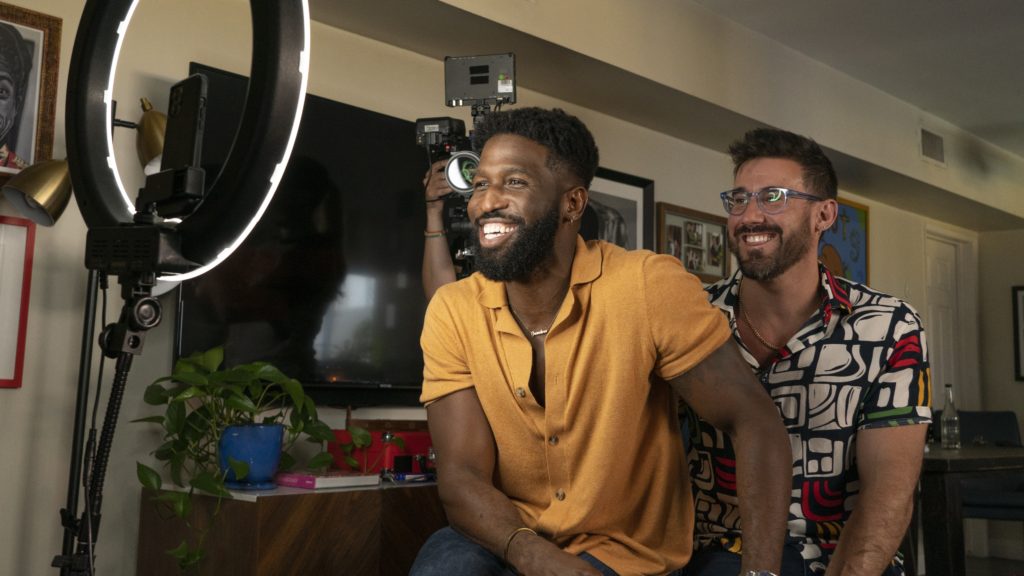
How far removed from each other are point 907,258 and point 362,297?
174 inches

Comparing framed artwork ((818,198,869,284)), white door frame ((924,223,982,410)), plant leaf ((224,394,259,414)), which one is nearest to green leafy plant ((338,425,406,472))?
plant leaf ((224,394,259,414))

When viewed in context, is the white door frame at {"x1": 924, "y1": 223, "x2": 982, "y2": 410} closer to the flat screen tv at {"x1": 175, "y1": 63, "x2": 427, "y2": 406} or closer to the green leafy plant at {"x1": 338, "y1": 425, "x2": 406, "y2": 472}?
the flat screen tv at {"x1": 175, "y1": 63, "x2": 427, "y2": 406}

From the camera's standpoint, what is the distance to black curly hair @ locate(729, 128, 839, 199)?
1.93 m

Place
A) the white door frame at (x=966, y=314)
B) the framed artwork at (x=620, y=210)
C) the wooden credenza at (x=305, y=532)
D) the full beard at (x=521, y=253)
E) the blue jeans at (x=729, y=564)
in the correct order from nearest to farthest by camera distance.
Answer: the full beard at (x=521, y=253) → the blue jeans at (x=729, y=564) → the wooden credenza at (x=305, y=532) → the framed artwork at (x=620, y=210) → the white door frame at (x=966, y=314)

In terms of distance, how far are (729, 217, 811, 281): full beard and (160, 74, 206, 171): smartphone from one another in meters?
1.15

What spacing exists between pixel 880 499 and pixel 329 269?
6.21ft

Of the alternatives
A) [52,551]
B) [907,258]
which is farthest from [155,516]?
[907,258]

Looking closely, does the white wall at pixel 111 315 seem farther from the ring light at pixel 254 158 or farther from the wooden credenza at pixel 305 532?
the ring light at pixel 254 158

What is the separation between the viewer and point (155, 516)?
8.36 ft

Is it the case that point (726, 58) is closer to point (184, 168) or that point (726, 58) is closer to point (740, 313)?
point (740, 313)

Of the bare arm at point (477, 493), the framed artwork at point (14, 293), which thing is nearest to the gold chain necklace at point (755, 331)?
the bare arm at point (477, 493)

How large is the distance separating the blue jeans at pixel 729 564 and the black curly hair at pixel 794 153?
2.33 ft

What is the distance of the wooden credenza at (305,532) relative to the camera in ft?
7.42

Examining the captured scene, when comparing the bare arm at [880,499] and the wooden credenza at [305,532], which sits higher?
the bare arm at [880,499]
